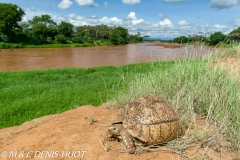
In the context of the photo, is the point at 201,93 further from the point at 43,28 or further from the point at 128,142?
the point at 43,28

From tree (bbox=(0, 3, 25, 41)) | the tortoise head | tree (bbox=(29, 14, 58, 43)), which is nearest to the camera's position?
the tortoise head

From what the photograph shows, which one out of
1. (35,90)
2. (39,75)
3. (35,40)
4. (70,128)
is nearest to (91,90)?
(35,90)

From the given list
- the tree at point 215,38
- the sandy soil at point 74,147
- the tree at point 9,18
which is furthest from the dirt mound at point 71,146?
the tree at point 9,18

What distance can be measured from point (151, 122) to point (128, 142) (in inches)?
15.5

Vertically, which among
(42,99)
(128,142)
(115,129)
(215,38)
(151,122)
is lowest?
(42,99)

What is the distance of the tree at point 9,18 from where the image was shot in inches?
1399

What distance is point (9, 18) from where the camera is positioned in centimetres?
3594

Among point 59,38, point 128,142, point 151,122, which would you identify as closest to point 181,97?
point 151,122

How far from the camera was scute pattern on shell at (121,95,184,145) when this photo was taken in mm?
2945

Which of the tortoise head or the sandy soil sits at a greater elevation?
the tortoise head

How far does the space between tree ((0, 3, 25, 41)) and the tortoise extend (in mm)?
37846

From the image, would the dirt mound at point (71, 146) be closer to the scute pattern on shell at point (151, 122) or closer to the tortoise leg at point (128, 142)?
the tortoise leg at point (128, 142)

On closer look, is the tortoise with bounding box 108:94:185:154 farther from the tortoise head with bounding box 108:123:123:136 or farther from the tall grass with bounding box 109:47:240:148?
the tall grass with bounding box 109:47:240:148

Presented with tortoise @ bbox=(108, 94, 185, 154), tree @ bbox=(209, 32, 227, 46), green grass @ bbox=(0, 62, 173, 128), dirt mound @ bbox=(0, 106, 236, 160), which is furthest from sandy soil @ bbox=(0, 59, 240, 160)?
tree @ bbox=(209, 32, 227, 46)
